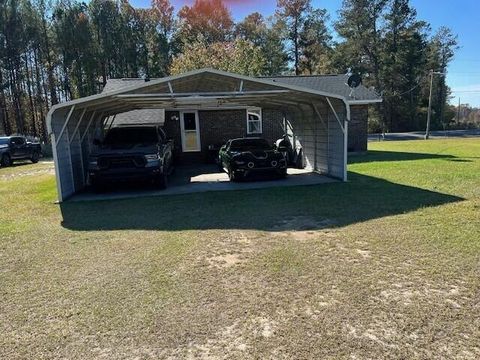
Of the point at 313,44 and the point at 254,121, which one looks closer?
the point at 254,121

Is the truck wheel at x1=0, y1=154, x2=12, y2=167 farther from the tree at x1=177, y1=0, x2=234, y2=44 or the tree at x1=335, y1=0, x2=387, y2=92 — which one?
the tree at x1=335, y1=0, x2=387, y2=92

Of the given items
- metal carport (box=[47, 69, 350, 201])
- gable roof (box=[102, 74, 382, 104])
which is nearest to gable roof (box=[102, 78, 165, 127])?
gable roof (box=[102, 74, 382, 104])

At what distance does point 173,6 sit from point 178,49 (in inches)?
214

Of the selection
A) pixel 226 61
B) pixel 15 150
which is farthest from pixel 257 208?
pixel 226 61

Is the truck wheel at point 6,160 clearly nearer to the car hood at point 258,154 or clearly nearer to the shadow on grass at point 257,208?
the shadow on grass at point 257,208

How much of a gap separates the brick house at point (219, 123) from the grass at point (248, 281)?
1061 cm

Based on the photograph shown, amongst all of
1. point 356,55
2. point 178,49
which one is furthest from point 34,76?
point 356,55

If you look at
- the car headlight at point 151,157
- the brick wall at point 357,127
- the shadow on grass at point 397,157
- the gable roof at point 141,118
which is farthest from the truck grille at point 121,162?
the brick wall at point 357,127

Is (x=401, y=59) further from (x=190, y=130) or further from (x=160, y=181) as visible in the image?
(x=160, y=181)

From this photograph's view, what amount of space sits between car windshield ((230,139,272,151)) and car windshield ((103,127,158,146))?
248 centimetres

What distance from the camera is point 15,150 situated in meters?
21.5

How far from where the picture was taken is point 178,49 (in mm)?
46688

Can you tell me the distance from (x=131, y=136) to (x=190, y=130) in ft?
23.7

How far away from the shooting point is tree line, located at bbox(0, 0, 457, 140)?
35.6m
